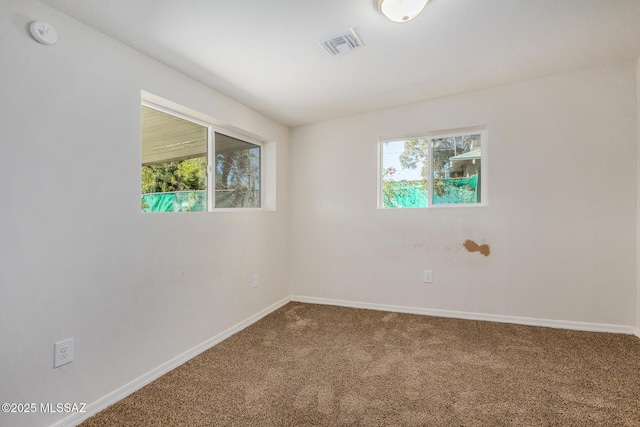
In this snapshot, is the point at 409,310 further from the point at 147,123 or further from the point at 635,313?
the point at 147,123

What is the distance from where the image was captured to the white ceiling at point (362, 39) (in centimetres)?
156

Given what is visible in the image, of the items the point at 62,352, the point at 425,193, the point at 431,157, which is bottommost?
the point at 62,352

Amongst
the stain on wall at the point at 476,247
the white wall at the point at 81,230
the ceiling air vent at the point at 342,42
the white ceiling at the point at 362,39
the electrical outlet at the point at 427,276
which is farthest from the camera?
the electrical outlet at the point at 427,276

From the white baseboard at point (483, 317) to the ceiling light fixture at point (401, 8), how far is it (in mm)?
2621

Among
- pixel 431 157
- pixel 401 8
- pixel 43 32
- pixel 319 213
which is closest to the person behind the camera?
pixel 43 32

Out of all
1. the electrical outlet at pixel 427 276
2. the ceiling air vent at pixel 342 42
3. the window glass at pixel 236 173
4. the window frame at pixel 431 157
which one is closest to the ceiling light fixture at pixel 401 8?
the ceiling air vent at pixel 342 42

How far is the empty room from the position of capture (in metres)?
1.44

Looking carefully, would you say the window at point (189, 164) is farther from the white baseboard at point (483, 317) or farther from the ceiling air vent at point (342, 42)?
the white baseboard at point (483, 317)

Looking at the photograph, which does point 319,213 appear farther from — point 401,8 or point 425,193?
point 401,8

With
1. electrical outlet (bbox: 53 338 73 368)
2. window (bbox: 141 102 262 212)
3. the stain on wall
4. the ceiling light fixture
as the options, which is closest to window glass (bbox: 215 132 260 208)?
window (bbox: 141 102 262 212)

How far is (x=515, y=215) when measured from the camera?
2688 mm

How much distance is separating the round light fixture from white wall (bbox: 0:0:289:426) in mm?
34

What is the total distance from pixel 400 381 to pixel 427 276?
1414 millimetres

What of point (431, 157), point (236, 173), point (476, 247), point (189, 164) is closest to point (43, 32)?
point (189, 164)
